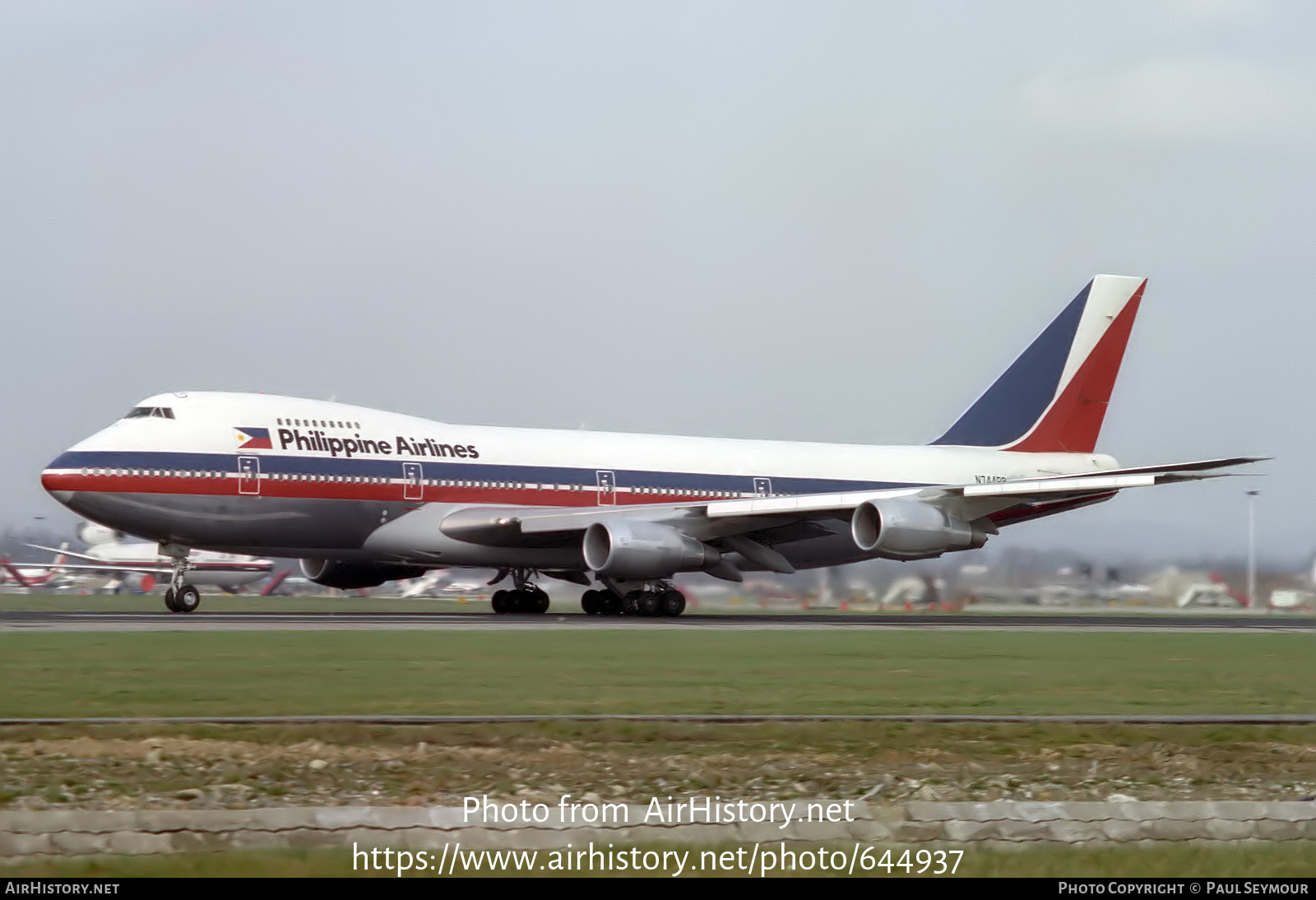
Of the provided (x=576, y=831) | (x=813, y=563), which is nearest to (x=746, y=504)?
(x=813, y=563)

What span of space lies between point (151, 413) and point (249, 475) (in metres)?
2.34

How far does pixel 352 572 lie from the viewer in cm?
3734

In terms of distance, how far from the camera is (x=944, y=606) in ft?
124

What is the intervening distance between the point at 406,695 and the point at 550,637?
8.69m

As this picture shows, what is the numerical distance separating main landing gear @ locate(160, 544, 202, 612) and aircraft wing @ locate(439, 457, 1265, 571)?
17.6 feet

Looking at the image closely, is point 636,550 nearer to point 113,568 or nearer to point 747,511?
point 747,511

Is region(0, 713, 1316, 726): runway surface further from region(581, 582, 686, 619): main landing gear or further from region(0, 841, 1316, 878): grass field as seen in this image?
region(581, 582, 686, 619): main landing gear

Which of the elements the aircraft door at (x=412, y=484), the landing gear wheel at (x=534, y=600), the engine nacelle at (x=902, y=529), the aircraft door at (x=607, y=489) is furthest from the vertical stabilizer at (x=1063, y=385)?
the aircraft door at (x=412, y=484)

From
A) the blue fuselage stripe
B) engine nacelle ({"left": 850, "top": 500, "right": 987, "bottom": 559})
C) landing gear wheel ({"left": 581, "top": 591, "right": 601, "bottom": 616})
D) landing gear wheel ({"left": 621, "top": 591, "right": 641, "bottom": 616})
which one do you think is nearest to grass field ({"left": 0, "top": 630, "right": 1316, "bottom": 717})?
engine nacelle ({"left": 850, "top": 500, "right": 987, "bottom": 559})

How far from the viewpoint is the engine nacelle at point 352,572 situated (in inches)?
1462

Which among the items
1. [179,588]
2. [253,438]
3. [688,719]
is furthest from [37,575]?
[688,719]

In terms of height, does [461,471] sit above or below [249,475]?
above

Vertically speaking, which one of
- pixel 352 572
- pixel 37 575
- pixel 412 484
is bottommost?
pixel 352 572

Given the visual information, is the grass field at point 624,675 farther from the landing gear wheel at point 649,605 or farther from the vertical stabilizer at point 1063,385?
the vertical stabilizer at point 1063,385
